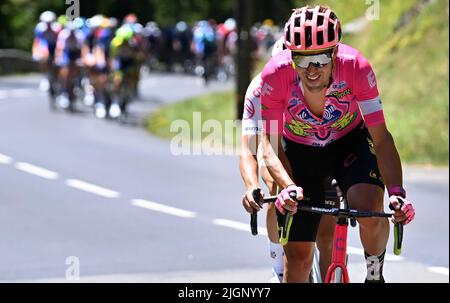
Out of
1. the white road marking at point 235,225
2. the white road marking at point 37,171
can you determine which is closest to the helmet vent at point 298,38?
the white road marking at point 235,225

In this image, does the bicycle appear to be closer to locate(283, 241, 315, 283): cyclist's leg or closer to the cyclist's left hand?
the cyclist's left hand

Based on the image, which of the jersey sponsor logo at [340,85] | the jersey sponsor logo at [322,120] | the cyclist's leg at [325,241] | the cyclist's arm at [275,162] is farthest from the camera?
the cyclist's leg at [325,241]

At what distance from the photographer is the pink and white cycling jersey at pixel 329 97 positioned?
6.10 metres

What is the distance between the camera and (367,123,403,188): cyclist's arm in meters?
5.91

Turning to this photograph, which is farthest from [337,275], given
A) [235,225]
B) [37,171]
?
[37,171]

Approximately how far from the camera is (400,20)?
24500 mm

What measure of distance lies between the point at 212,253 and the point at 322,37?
5.20 meters

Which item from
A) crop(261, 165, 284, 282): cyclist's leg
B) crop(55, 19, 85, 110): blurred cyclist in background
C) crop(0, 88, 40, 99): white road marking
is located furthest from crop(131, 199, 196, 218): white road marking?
crop(0, 88, 40, 99): white road marking

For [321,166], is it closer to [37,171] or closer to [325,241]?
[325,241]

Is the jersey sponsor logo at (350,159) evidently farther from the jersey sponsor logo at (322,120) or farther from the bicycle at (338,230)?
the bicycle at (338,230)

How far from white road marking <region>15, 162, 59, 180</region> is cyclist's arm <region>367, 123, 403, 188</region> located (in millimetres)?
9982

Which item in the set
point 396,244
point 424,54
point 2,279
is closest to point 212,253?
point 2,279

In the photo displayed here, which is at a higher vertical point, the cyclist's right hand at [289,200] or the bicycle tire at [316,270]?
the cyclist's right hand at [289,200]
